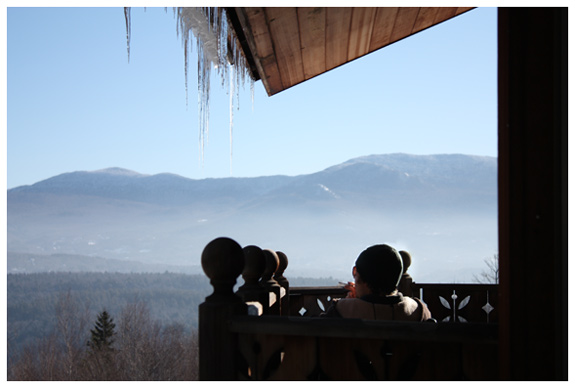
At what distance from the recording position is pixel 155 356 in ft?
178

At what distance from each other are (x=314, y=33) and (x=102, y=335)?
5505 cm

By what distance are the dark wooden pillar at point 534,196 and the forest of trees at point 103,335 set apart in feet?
75.6

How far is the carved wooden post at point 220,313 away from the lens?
74.6 inches

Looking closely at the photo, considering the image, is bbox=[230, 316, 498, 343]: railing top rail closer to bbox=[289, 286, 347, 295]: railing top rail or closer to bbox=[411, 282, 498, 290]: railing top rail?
bbox=[289, 286, 347, 295]: railing top rail

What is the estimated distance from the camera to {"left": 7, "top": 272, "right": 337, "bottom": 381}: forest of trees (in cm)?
5238

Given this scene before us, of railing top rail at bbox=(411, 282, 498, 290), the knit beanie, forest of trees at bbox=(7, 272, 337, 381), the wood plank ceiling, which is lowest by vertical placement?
forest of trees at bbox=(7, 272, 337, 381)

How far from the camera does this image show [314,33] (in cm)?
347

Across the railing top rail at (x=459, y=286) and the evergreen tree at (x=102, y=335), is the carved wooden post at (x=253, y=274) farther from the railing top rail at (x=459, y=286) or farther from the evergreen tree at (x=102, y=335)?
the evergreen tree at (x=102, y=335)

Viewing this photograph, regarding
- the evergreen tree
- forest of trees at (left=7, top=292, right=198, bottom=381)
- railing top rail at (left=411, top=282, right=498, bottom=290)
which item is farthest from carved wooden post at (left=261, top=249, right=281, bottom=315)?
the evergreen tree

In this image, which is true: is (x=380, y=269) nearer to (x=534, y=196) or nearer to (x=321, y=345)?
(x=321, y=345)

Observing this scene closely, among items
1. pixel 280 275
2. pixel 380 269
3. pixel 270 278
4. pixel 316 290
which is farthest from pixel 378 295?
pixel 316 290

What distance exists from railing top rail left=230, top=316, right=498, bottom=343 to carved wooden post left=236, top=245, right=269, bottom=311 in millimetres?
755

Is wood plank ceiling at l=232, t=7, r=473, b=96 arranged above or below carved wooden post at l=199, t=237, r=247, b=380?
above

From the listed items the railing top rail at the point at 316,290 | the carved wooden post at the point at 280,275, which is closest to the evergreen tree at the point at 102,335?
the railing top rail at the point at 316,290
